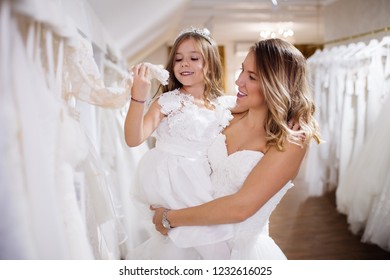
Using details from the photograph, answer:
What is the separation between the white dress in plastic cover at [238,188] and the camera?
2.95 ft

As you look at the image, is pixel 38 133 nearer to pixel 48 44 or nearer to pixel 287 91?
pixel 48 44

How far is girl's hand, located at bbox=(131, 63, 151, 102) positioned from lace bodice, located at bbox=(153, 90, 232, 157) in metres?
0.12

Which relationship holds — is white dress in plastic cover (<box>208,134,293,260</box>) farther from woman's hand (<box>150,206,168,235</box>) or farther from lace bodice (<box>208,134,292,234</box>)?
woman's hand (<box>150,206,168,235</box>)

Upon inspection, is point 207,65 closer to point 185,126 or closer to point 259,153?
point 185,126

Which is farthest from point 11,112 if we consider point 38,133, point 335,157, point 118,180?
point 335,157

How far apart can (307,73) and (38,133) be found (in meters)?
0.61

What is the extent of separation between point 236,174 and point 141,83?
0.30m

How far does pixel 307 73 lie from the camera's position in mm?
917

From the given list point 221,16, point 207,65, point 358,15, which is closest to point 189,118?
point 207,65

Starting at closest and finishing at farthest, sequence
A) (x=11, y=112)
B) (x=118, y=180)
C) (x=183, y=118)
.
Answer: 1. (x=11, y=112)
2. (x=183, y=118)
3. (x=118, y=180)

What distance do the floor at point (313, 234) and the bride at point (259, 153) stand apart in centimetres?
48

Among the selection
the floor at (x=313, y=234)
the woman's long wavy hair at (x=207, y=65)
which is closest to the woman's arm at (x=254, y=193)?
the woman's long wavy hair at (x=207, y=65)

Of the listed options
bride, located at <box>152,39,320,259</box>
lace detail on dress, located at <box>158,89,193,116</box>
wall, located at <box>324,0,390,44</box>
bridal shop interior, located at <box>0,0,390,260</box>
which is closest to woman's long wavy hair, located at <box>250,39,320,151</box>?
bride, located at <box>152,39,320,259</box>

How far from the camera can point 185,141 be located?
3.26 ft
